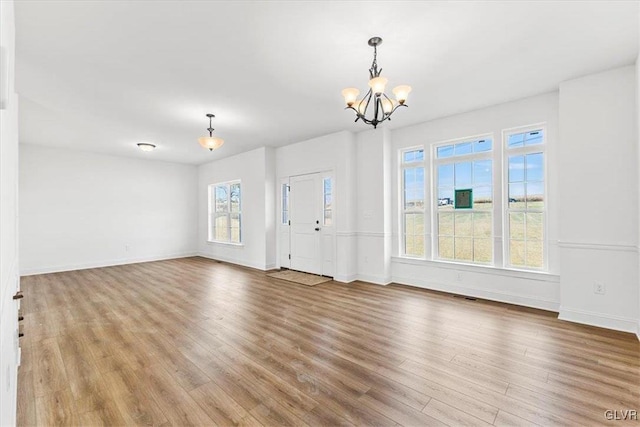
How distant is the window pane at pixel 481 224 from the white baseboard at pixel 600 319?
4.28ft

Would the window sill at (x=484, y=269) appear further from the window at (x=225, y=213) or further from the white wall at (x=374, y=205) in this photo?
the window at (x=225, y=213)

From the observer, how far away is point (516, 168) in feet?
13.3

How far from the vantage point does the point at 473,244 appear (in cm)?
444

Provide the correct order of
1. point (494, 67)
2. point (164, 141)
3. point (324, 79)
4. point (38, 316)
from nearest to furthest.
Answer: point (494, 67) < point (324, 79) < point (38, 316) < point (164, 141)

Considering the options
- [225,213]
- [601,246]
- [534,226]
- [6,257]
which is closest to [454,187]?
[534,226]

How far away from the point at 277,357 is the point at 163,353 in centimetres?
107

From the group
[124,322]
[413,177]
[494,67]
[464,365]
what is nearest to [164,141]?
[124,322]

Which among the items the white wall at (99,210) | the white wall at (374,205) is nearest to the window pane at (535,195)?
the white wall at (374,205)

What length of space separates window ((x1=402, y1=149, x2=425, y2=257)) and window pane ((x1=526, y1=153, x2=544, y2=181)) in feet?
4.90

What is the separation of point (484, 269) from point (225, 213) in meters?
6.47

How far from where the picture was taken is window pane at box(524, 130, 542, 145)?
390 centimetres

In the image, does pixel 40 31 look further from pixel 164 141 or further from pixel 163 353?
pixel 164 141

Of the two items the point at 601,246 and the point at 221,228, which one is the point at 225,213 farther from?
the point at 601,246

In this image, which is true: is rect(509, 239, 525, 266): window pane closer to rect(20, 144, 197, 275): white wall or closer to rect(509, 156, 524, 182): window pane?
rect(509, 156, 524, 182): window pane
